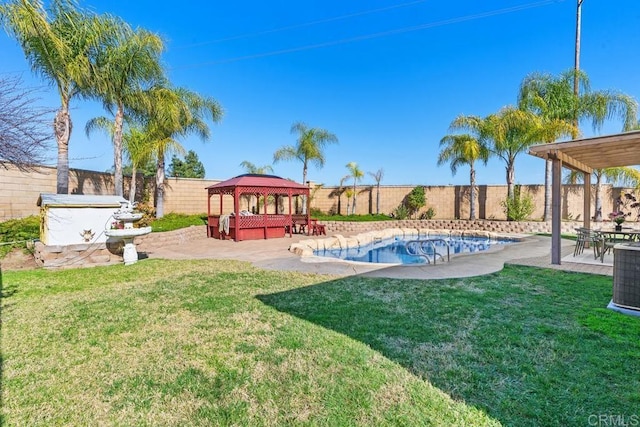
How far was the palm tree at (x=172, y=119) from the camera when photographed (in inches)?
479

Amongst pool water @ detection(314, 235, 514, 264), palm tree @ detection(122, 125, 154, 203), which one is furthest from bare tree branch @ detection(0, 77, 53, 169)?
palm tree @ detection(122, 125, 154, 203)

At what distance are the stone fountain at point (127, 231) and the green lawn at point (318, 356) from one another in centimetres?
213

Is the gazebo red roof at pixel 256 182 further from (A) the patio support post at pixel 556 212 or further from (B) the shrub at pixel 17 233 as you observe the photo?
(A) the patio support post at pixel 556 212

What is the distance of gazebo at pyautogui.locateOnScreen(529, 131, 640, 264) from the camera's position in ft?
18.4

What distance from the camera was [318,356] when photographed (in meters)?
2.84

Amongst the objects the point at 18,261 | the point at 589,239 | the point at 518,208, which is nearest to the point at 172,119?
the point at 18,261

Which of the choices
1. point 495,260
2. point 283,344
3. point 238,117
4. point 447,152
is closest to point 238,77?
point 238,117

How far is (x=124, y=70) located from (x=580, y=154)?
13.3 metres

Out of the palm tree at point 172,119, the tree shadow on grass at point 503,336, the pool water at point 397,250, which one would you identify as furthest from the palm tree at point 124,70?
the tree shadow on grass at point 503,336

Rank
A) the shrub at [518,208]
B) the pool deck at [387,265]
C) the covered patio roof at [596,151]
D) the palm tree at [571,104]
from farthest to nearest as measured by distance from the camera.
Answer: the shrub at [518,208], the palm tree at [571,104], the pool deck at [387,265], the covered patio roof at [596,151]

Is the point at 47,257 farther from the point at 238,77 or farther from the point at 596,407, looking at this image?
the point at 238,77

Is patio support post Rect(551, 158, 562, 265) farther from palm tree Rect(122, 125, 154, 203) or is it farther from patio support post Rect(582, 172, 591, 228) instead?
palm tree Rect(122, 125, 154, 203)

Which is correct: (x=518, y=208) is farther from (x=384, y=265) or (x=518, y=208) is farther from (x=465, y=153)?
(x=384, y=265)

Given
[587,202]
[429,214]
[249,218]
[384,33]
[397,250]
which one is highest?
[384,33]
